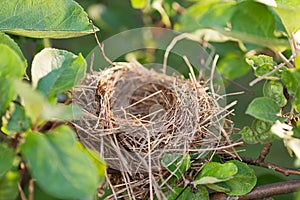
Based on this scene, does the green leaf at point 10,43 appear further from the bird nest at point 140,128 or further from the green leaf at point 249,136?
the green leaf at point 249,136

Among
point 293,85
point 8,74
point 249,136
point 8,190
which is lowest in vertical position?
point 8,190

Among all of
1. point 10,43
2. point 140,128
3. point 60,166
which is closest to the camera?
point 60,166

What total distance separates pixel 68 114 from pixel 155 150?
355mm

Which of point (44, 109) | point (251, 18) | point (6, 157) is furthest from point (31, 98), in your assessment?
point (251, 18)

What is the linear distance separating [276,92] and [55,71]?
15.3 inches

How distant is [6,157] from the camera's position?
29.5 inches

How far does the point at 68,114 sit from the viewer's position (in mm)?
735

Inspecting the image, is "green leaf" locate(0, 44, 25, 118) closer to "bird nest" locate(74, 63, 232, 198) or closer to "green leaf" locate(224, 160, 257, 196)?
"bird nest" locate(74, 63, 232, 198)

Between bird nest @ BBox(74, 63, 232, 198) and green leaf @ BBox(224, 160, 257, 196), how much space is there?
0.30 ft

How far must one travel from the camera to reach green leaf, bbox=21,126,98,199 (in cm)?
63

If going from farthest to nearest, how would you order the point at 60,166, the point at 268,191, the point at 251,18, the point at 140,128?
the point at 251,18, the point at 140,128, the point at 268,191, the point at 60,166

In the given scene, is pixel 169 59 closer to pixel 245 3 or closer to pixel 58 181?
pixel 245 3

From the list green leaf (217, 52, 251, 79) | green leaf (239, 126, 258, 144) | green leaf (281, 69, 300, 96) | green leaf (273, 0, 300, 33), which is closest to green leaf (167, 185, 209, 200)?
green leaf (239, 126, 258, 144)

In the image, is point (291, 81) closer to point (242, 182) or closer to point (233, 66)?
point (242, 182)
